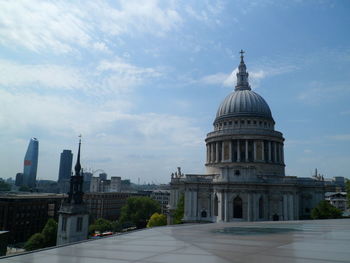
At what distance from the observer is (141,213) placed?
96.1 m

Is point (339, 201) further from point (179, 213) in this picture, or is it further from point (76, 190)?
point (76, 190)

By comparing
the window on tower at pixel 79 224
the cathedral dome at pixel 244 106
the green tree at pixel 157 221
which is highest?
the cathedral dome at pixel 244 106

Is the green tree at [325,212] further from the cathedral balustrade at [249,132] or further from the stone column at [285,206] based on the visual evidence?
the cathedral balustrade at [249,132]

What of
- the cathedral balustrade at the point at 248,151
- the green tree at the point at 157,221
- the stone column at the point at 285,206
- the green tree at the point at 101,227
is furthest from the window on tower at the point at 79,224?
the stone column at the point at 285,206

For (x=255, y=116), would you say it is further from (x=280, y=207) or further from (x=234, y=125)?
(x=280, y=207)

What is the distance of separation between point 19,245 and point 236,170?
50.7 meters

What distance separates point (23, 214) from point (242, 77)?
68.6 m

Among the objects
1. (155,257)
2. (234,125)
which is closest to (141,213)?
(234,125)

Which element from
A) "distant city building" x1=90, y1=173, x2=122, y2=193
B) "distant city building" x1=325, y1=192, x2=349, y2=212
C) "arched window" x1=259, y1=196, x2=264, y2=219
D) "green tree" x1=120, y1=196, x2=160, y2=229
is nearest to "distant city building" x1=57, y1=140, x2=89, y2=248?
"arched window" x1=259, y1=196, x2=264, y2=219

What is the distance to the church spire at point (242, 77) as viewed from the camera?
84.8 meters

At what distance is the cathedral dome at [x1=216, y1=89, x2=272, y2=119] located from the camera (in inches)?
2913

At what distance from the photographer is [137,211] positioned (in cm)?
9550

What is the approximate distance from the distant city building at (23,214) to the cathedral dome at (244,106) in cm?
5275

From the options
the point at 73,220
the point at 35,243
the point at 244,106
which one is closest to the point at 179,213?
the point at 73,220
